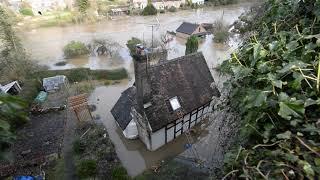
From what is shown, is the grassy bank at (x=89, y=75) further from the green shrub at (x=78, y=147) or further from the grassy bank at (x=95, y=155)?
the green shrub at (x=78, y=147)

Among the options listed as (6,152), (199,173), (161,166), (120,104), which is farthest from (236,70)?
(120,104)

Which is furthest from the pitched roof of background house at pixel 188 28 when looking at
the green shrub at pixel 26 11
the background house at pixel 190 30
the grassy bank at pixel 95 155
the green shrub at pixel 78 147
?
the green shrub at pixel 26 11

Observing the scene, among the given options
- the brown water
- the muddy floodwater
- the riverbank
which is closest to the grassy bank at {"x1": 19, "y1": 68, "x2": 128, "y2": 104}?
the muddy floodwater

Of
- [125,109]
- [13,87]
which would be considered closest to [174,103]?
[125,109]

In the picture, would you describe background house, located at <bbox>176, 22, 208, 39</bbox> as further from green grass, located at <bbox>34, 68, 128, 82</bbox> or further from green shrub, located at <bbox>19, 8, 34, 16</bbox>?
green shrub, located at <bbox>19, 8, 34, 16</bbox>

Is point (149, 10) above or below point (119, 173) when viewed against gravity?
above

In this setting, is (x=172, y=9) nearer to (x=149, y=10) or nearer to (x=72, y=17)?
(x=149, y=10)
